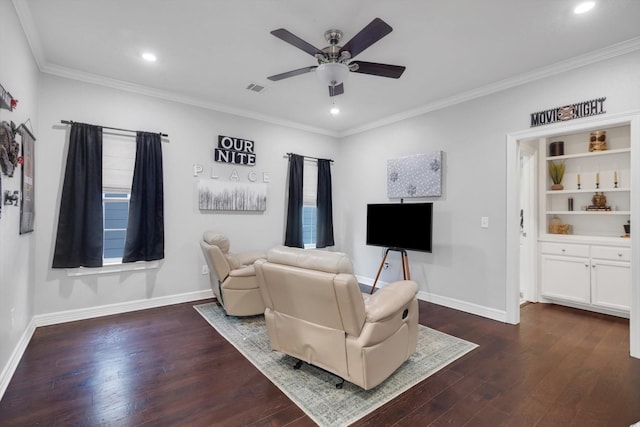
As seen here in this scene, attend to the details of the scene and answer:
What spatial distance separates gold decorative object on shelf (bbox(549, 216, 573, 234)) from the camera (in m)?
4.44

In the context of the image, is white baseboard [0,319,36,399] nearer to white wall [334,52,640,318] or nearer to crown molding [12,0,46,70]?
crown molding [12,0,46,70]

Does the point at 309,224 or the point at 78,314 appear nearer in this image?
the point at 78,314

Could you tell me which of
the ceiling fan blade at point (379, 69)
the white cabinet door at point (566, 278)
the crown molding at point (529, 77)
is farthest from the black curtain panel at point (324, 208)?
the white cabinet door at point (566, 278)

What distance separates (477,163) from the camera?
3.92 m

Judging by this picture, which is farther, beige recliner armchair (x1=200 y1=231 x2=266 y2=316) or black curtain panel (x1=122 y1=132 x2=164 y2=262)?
black curtain panel (x1=122 y1=132 x2=164 y2=262)

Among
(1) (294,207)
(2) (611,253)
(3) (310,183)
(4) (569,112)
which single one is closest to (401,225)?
(1) (294,207)

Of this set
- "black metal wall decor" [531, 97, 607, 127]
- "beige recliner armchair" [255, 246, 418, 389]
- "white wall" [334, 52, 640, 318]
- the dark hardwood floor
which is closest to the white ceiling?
"white wall" [334, 52, 640, 318]

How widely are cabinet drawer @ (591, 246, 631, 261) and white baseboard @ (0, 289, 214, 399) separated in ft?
17.2

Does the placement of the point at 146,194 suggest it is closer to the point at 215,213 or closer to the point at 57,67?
the point at 215,213

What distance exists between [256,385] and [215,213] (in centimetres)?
282

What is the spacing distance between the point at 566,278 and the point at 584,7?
337cm

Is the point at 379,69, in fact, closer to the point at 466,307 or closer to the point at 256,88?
the point at 256,88

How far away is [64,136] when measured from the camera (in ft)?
11.3

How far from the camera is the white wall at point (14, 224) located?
7.00 ft
